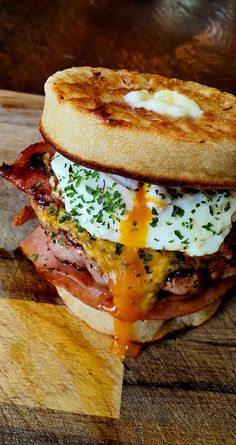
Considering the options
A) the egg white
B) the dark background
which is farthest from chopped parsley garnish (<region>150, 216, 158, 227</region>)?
the dark background

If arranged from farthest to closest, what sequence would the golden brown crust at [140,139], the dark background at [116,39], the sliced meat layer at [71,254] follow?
the dark background at [116,39] → the sliced meat layer at [71,254] → the golden brown crust at [140,139]

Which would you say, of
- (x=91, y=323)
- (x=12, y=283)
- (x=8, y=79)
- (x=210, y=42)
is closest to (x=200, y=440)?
(x=91, y=323)

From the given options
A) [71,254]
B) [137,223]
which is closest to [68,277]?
[71,254]

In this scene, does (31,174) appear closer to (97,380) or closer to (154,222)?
(154,222)

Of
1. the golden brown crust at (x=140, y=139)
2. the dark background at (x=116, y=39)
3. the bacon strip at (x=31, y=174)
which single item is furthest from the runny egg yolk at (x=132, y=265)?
the dark background at (x=116, y=39)

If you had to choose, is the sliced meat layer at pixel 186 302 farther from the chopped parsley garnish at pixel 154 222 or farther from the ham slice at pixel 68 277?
the chopped parsley garnish at pixel 154 222

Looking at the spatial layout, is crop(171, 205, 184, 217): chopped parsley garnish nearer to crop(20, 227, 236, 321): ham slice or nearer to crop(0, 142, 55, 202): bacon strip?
crop(20, 227, 236, 321): ham slice
